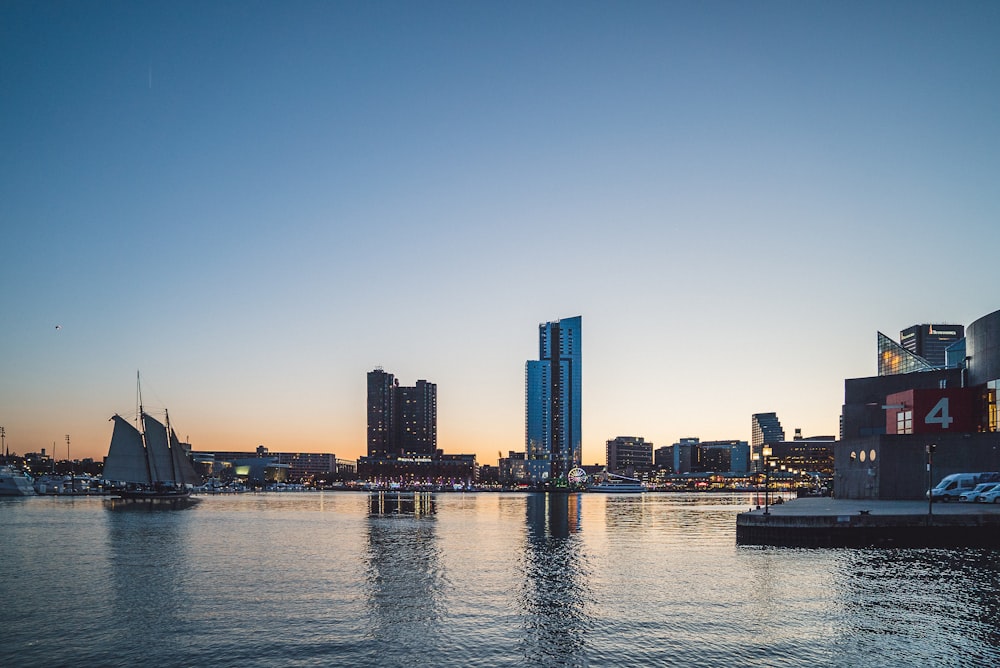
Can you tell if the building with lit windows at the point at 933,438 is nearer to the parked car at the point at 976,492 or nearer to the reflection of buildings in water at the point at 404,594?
the parked car at the point at 976,492

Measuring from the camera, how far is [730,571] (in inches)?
1987

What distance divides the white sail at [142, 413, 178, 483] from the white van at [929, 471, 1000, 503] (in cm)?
16056

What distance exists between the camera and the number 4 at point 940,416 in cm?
8775

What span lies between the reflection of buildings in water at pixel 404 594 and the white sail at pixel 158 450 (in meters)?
119

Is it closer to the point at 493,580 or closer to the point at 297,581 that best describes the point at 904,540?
the point at 493,580

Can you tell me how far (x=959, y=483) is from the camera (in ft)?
258

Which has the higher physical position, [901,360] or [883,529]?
[901,360]

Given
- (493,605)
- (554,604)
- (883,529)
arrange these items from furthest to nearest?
(883,529) → (554,604) → (493,605)

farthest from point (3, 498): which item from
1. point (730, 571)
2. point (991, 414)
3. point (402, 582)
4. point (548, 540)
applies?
point (991, 414)

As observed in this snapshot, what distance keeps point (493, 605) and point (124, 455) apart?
150686 mm

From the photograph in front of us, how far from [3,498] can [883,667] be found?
219828 mm

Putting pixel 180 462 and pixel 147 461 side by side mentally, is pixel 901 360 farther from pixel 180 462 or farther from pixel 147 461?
pixel 180 462

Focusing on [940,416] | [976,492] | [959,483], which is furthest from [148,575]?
[940,416]

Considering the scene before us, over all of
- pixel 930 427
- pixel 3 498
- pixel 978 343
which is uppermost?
pixel 978 343
